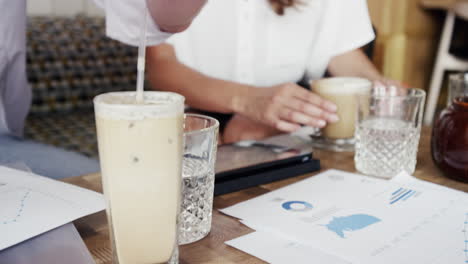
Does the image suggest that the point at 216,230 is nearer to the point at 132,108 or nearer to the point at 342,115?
the point at 132,108

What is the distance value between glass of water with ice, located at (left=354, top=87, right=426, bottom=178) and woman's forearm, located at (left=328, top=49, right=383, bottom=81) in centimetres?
64

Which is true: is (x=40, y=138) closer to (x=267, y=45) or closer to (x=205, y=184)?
(x=267, y=45)

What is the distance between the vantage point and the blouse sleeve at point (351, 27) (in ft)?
5.26

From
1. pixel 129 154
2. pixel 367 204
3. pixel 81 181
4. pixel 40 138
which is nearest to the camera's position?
pixel 129 154

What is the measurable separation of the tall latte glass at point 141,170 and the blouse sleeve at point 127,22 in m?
0.48

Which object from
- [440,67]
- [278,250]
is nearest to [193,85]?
[278,250]

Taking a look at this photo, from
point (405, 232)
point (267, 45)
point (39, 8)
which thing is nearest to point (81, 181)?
point (405, 232)

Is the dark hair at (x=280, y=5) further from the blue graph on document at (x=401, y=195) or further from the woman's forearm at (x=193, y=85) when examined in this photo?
the blue graph on document at (x=401, y=195)

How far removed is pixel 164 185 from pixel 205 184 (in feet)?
0.46

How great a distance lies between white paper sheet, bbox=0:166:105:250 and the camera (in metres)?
0.51

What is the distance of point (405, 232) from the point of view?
554 mm

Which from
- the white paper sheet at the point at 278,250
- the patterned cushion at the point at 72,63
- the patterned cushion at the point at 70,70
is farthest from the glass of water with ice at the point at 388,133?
the patterned cushion at the point at 72,63

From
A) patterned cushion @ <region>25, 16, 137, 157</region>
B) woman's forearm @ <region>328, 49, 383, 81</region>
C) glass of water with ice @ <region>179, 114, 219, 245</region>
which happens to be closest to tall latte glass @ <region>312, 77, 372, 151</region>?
glass of water with ice @ <region>179, 114, 219, 245</region>

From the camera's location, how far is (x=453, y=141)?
746mm
